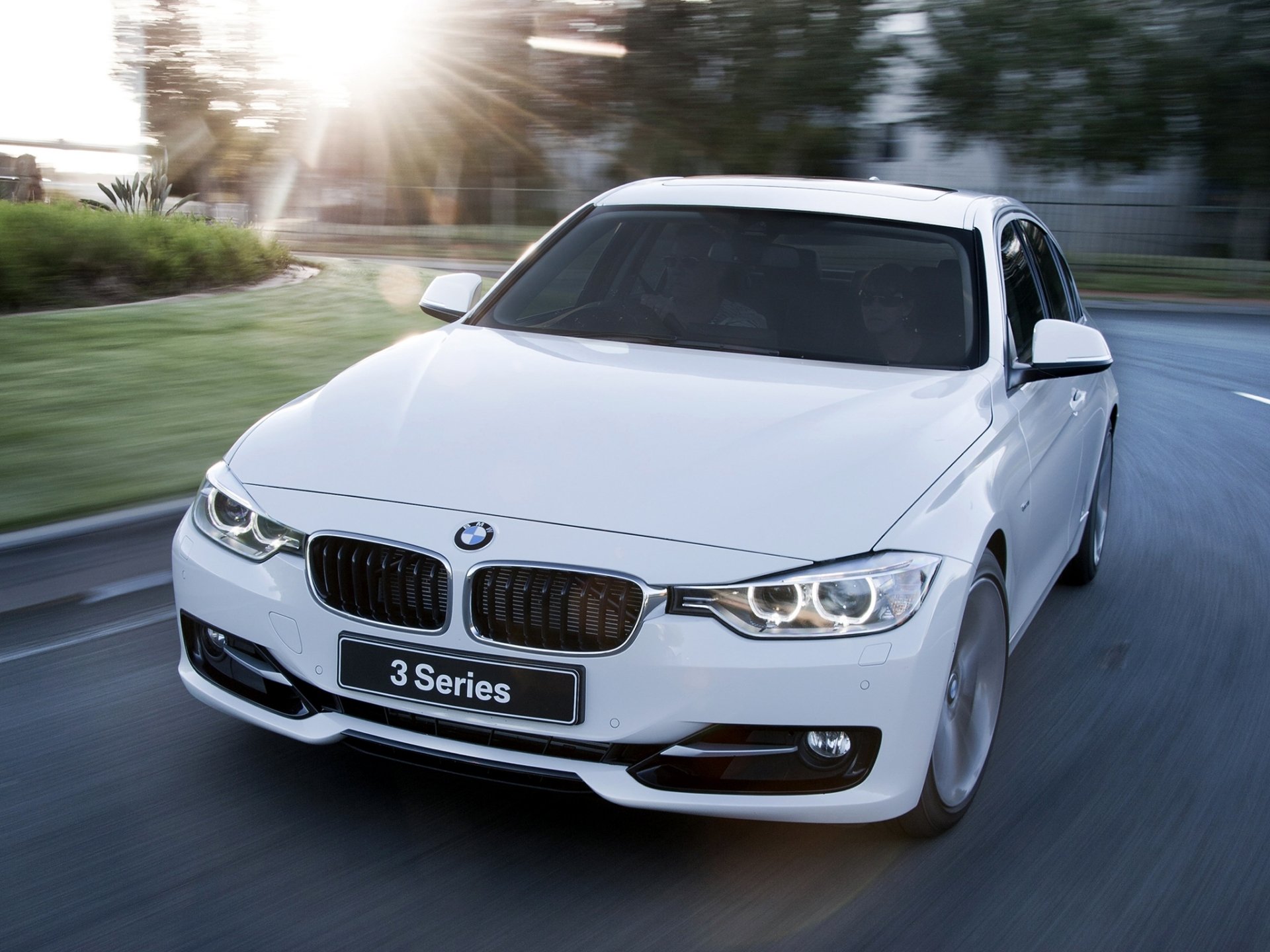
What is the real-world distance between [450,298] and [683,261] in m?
0.87

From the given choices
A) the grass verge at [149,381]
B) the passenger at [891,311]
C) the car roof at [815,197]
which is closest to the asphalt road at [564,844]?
the passenger at [891,311]

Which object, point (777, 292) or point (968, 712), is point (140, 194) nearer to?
point (777, 292)

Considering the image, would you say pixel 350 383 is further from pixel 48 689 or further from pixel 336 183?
pixel 336 183

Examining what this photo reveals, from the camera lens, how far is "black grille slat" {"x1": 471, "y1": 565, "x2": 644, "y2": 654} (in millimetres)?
2912

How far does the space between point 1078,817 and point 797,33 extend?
34.8 metres

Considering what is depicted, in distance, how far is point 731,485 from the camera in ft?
10.4

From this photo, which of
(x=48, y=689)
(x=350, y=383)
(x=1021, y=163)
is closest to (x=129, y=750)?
(x=48, y=689)

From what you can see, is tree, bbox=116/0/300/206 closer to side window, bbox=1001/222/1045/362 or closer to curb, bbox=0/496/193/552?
curb, bbox=0/496/193/552

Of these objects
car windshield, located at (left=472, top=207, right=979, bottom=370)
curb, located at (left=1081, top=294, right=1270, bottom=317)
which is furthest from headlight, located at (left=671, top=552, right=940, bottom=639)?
curb, located at (left=1081, top=294, right=1270, bottom=317)

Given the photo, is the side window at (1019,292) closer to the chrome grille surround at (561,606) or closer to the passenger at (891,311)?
the passenger at (891,311)

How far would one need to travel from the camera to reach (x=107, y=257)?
12695mm

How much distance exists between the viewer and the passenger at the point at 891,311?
4.30 meters

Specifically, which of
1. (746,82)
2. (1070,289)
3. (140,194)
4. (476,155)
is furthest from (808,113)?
(1070,289)

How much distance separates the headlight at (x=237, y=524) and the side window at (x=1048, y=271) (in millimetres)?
3080
